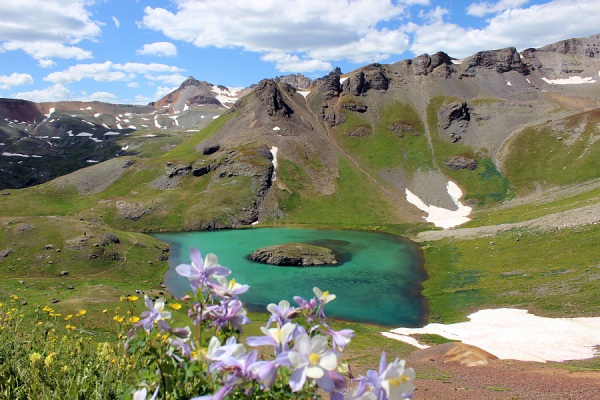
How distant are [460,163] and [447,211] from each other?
90.8 ft

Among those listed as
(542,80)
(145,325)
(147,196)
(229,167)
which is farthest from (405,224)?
(542,80)

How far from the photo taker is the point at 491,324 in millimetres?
40531

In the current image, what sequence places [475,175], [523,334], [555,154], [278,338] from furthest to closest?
[475,175]
[555,154]
[523,334]
[278,338]

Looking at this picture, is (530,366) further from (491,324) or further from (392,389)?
(392,389)

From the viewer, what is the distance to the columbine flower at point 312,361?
2.55 meters

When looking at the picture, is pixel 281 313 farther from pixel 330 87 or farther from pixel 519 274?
pixel 330 87

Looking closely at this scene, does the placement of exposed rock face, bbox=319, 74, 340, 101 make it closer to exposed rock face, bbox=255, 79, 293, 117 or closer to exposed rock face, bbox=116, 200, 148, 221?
exposed rock face, bbox=255, 79, 293, 117

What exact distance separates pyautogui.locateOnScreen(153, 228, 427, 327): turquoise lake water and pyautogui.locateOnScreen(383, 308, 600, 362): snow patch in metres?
6.12

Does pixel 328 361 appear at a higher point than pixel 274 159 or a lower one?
lower

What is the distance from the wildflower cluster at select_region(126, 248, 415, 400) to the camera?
2651mm

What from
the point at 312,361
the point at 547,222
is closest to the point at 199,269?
the point at 312,361

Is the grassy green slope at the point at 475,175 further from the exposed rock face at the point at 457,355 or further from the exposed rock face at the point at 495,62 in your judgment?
the exposed rock face at the point at 457,355

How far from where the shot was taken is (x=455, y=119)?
506 feet

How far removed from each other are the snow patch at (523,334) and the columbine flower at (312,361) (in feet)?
107
